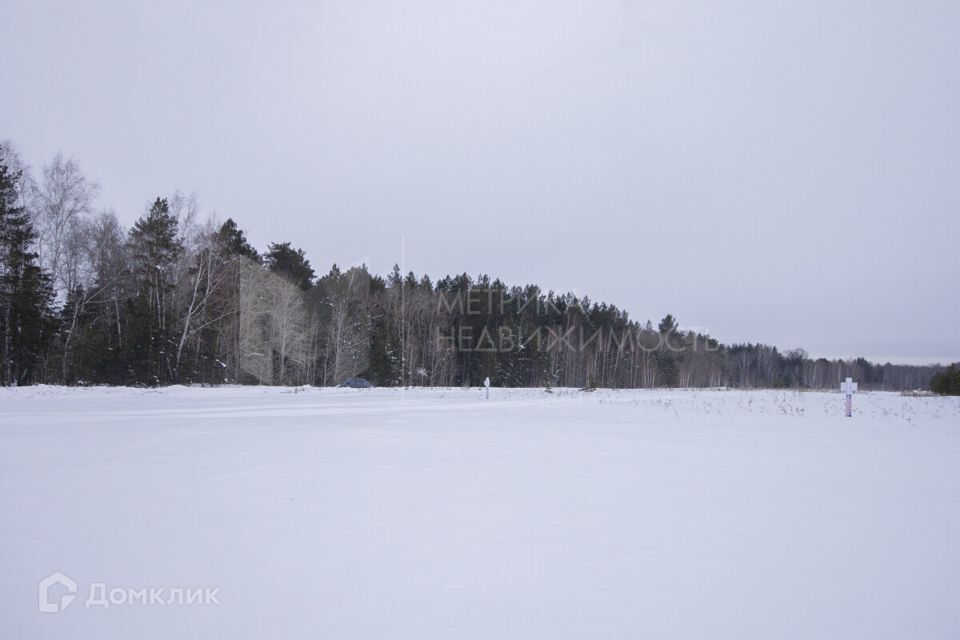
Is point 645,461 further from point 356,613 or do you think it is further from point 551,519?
point 356,613

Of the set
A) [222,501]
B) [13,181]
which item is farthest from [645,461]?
[13,181]

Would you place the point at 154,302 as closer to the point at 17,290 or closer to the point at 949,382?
the point at 17,290

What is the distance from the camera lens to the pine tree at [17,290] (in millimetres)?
22766

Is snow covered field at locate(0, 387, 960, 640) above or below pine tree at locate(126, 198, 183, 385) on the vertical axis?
below

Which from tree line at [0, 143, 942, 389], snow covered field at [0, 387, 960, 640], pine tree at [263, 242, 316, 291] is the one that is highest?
pine tree at [263, 242, 316, 291]

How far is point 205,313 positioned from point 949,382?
143 ft

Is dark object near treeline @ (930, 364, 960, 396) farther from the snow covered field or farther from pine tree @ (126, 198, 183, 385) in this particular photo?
pine tree @ (126, 198, 183, 385)

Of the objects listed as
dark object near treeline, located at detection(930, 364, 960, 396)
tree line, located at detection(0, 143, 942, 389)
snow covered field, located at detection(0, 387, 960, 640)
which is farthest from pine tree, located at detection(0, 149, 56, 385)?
dark object near treeline, located at detection(930, 364, 960, 396)

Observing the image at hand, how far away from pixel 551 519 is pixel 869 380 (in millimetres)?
158508

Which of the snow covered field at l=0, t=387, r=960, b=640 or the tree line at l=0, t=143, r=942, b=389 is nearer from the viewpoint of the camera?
the snow covered field at l=0, t=387, r=960, b=640

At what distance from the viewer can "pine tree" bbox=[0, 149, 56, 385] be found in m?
22.8

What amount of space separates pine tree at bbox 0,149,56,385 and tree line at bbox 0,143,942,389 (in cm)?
6

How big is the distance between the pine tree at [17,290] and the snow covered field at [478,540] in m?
21.1

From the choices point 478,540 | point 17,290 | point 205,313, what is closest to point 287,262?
point 205,313
